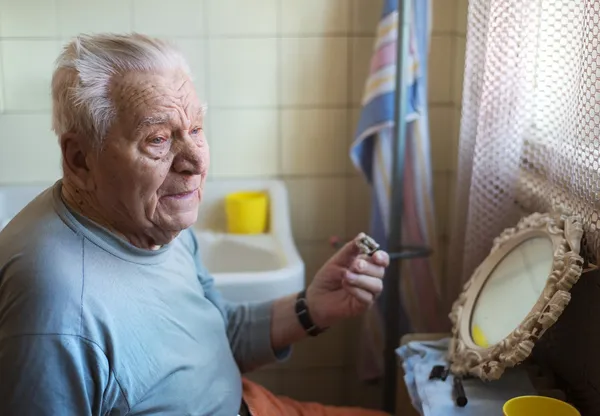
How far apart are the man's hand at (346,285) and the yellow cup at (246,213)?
0.50m

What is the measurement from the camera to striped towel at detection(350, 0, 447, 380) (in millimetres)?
1620

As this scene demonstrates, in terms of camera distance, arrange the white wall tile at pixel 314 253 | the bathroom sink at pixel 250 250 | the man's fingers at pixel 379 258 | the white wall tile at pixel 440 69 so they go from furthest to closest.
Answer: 1. the white wall tile at pixel 314 253
2. the white wall tile at pixel 440 69
3. the bathroom sink at pixel 250 250
4. the man's fingers at pixel 379 258

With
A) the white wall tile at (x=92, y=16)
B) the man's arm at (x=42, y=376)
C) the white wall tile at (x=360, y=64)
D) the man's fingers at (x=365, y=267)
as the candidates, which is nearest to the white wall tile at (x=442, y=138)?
the white wall tile at (x=360, y=64)

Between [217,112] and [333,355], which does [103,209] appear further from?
[333,355]

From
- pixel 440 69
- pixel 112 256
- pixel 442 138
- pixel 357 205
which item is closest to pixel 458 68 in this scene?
pixel 440 69

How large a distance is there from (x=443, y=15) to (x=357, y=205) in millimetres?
534

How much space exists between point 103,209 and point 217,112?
82 cm

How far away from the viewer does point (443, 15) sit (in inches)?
72.2

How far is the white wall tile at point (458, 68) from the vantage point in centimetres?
179

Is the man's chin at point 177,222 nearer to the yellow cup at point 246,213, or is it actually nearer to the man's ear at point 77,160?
the man's ear at point 77,160

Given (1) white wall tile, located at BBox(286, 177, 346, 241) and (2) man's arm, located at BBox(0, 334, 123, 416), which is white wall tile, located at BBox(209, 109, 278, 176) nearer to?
(1) white wall tile, located at BBox(286, 177, 346, 241)

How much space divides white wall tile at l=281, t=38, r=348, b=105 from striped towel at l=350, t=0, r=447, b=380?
18cm

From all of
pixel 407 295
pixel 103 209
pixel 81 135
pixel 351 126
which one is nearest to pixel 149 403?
pixel 103 209

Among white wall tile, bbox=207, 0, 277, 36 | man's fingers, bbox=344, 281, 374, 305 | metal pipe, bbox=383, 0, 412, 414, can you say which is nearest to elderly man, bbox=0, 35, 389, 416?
man's fingers, bbox=344, 281, 374, 305
